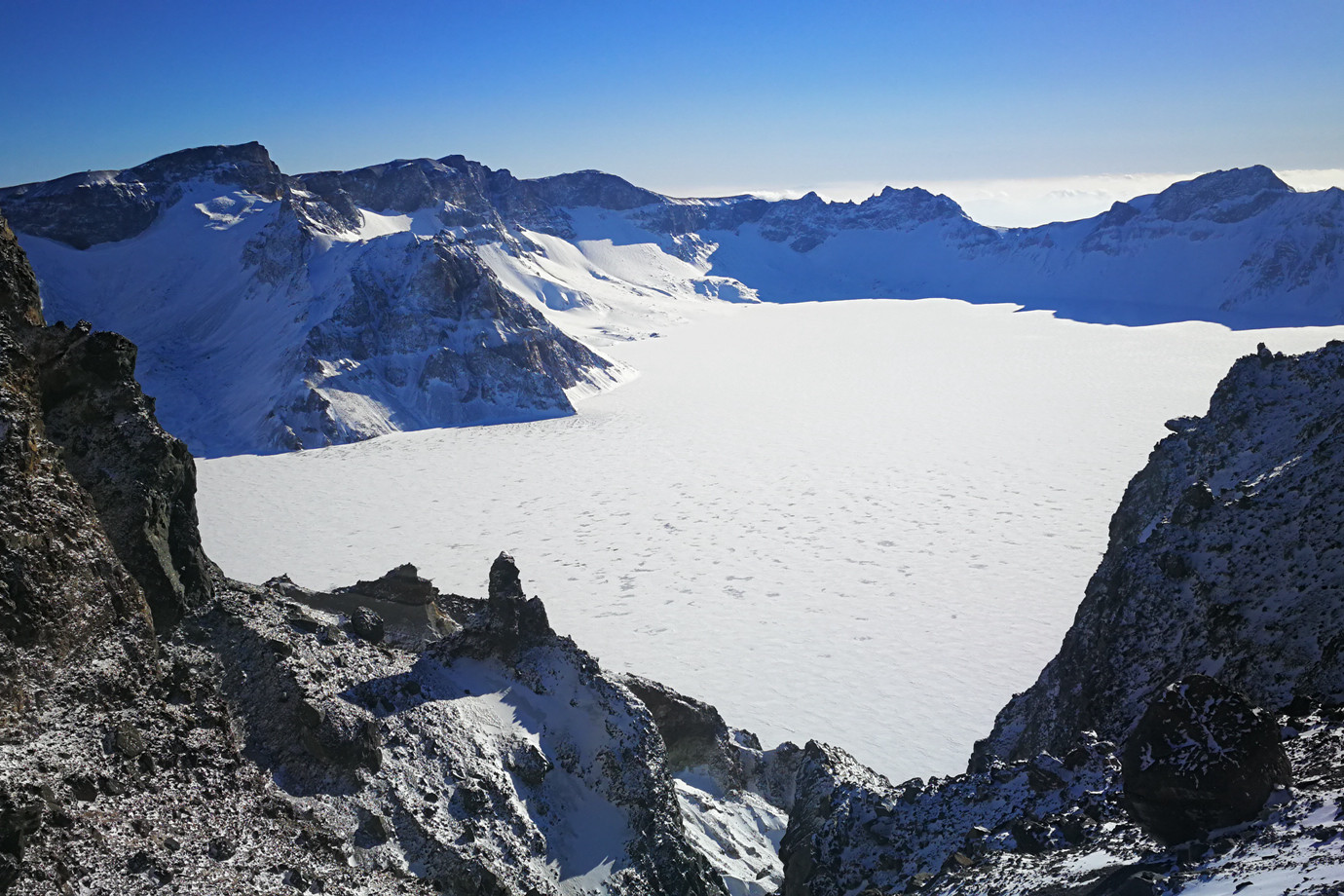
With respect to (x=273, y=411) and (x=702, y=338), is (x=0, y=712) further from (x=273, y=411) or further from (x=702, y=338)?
(x=702, y=338)

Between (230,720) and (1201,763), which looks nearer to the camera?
(1201,763)

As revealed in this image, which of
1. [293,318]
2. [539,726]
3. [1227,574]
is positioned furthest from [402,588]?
[293,318]

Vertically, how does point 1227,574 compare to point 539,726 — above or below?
above

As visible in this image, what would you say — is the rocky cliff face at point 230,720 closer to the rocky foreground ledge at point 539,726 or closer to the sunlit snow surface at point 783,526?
the rocky foreground ledge at point 539,726

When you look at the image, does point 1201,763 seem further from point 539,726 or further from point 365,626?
point 365,626

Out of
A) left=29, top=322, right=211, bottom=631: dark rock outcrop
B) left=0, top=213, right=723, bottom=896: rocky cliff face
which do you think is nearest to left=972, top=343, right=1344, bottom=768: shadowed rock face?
left=0, top=213, right=723, bottom=896: rocky cliff face

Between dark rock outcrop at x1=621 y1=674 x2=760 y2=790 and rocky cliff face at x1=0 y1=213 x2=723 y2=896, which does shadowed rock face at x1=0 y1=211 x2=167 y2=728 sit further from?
dark rock outcrop at x1=621 y1=674 x2=760 y2=790
